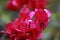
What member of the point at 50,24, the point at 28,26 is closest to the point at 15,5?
the point at 50,24

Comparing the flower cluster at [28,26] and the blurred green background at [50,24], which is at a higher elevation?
the blurred green background at [50,24]

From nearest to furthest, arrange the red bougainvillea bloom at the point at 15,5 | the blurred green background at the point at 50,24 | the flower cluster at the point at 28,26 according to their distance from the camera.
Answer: the flower cluster at the point at 28,26
the red bougainvillea bloom at the point at 15,5
the blurred green background at the point at 50,24

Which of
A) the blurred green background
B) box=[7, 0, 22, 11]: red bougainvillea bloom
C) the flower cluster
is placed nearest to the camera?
Result: the flower cluster

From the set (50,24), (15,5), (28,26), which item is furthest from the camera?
(50,24)

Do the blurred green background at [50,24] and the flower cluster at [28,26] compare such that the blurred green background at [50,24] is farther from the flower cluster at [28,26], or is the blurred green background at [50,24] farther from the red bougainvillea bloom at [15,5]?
the flower cluster at [28,26]

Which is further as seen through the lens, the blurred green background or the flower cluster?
the blurred green background

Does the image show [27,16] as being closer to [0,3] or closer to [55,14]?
[55,14]

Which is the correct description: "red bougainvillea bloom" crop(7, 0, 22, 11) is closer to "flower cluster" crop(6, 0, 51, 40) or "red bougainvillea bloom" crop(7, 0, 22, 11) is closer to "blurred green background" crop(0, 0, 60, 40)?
"blurred green background" crop(0, 0, 60, 40)

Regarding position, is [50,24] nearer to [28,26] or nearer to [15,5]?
[15,5]

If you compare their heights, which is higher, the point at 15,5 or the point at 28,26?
the point at 15,5

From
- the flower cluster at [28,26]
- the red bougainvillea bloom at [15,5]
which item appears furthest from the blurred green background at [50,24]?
the flower cluster at [28,26]

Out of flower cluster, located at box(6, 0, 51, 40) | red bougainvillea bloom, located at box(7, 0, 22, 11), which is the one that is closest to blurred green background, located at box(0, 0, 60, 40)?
red bougainvillea bloom, located at box(7, 0, 22, 11)
